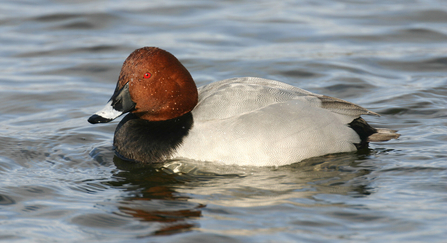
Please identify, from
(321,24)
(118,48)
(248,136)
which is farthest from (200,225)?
(321,24)

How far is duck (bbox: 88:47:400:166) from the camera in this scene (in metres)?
4.75

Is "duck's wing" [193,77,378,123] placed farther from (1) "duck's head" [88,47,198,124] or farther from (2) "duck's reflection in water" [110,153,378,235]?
(2) "duck's reflection in water" [110,153,378,235]

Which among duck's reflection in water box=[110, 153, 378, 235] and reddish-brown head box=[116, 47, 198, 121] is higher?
reddish-brown head box=[116, 47, 198, 121]

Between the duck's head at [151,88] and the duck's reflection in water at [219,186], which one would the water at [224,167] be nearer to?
the duck's reflection in water at [219,186]

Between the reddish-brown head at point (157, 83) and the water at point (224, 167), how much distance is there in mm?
570

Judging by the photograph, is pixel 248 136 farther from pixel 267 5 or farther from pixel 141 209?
pixel 267 5

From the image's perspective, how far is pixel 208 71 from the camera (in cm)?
822

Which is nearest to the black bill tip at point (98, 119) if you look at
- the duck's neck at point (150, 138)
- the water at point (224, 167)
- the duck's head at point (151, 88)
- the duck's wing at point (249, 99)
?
the duck's head at point (151, 88)

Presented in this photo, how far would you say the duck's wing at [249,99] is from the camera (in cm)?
485

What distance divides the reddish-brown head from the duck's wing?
181 mm

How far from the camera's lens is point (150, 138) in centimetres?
501

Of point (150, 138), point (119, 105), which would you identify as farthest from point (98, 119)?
point (150, 138)

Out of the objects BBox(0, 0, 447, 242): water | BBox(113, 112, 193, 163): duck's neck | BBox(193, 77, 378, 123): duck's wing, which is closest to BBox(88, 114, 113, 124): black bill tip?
BBox(113, 112, 193, 163): duck's neck

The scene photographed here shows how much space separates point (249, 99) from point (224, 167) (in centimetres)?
66
